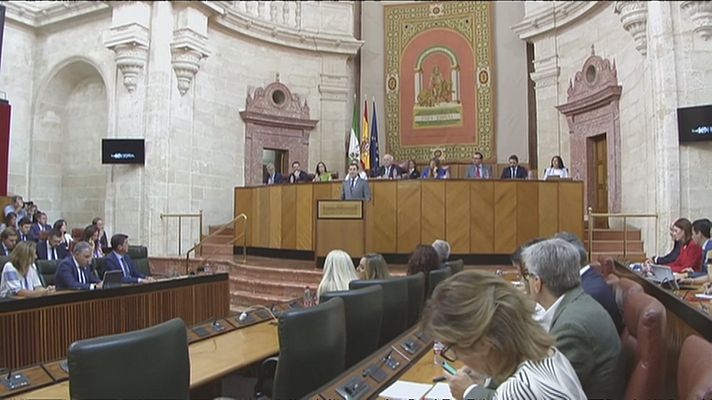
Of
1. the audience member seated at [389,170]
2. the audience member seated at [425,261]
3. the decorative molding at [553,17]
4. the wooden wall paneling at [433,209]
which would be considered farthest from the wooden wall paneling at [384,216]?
the decorative molding at [553,17]

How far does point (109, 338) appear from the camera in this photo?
1.70m

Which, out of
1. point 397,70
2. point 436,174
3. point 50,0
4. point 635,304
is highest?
point 50,0

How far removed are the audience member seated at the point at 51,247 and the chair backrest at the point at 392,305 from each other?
17.4 feet

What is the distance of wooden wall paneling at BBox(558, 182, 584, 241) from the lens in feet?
28.0

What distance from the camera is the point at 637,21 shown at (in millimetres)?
8461

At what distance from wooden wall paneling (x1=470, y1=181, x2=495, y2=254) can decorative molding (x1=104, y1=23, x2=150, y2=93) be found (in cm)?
648

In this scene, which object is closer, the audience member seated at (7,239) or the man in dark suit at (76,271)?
the man in dark suit at (76,271)

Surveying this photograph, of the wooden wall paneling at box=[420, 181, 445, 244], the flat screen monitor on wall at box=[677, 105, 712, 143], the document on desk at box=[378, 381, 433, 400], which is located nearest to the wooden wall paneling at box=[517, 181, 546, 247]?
the wooden wall paneling at box=[420, 181, 445, 244]

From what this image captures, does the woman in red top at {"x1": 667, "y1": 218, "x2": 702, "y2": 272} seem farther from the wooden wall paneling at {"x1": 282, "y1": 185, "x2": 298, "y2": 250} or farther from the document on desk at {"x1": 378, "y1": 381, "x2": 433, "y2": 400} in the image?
the wooden wall paneling at {"x1": 282, "y1": 185, "x2": 298, "y2": 250}

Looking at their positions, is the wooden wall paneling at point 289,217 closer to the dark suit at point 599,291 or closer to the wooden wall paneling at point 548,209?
the wooden wall paneling at point 548,209

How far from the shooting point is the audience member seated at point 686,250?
5398mm

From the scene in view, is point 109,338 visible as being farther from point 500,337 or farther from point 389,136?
point 389,136

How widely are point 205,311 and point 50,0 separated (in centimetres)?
898

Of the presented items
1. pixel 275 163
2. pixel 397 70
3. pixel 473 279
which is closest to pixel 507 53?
pixel 397 70
